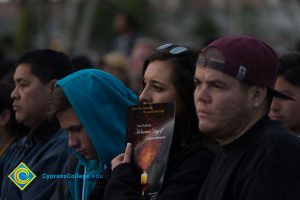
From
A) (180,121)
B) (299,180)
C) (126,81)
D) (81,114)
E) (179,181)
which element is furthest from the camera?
(126,81)

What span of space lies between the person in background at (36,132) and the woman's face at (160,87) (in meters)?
1.18

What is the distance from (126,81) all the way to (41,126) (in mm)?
3873

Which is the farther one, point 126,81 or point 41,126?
point 126,81

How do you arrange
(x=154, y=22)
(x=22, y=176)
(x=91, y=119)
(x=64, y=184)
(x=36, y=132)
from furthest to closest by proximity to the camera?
(x=154, y=22)
(x=36, y=132)
(x=22, y=176)
(x=64, y=184)
(x=91, y=119)

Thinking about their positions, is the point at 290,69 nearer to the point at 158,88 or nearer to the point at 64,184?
the point at 158,88

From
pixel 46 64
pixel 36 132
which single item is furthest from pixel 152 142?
pixel 46 64

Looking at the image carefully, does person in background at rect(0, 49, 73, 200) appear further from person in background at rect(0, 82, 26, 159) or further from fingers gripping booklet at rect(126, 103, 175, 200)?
fingers gripping booklet at rect(126, 103, 175, 200)

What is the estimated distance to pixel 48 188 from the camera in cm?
498

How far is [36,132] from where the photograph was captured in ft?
17.7

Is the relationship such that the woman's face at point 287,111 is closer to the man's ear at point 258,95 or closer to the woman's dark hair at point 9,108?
the man's ear at point 258,95

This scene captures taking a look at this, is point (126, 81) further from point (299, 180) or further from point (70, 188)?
point (299, 180)

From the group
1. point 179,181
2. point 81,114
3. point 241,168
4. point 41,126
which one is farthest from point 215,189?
point 41,126

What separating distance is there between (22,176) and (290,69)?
1915 millimetres

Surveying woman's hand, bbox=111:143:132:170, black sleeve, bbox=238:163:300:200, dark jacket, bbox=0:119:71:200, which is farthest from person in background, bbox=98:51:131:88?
black sleeve, bbox=238:163:300:200
